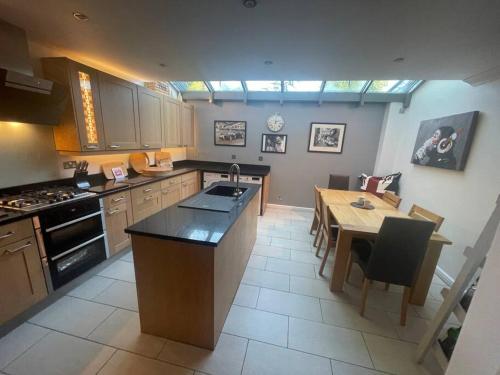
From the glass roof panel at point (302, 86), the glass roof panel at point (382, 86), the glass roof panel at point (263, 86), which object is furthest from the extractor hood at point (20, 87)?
the glass roof panel at point (382, 86)

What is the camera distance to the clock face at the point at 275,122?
4305 millimetres

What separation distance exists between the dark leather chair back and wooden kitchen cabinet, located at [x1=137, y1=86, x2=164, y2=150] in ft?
10.7

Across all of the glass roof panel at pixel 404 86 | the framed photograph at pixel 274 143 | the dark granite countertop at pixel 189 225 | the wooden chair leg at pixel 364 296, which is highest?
the glass roof panel at pixel 404 86

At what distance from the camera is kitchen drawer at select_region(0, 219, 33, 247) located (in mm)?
1428

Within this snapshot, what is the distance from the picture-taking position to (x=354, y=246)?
Answer: 2188 mm

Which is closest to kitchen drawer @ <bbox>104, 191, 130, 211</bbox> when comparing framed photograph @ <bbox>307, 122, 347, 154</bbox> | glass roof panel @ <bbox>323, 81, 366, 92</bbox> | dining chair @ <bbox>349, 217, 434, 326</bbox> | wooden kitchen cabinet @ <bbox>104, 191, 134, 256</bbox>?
wooden kitchen cabinet @ <bbox>104, 191, 134, 256</bbox>

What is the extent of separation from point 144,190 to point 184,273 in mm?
1877

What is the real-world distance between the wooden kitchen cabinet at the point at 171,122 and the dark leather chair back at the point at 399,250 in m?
3.52

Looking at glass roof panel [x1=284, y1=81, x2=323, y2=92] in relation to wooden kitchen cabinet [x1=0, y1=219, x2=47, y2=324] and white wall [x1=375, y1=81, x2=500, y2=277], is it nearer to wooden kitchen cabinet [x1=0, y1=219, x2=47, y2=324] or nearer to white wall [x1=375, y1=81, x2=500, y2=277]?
white wall [x1=375, y1=81, x2=500, y2=277]

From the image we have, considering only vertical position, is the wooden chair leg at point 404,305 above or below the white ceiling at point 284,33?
below

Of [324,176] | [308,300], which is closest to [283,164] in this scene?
[324,176]

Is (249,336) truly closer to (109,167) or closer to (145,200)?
(145,200)

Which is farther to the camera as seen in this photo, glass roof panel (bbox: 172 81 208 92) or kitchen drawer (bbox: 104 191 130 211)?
glass roof panel (bbox: 172 81 208 92)

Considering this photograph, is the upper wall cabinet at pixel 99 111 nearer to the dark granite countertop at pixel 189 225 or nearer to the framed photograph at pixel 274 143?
the dark granite countertop at pixel 189 225
